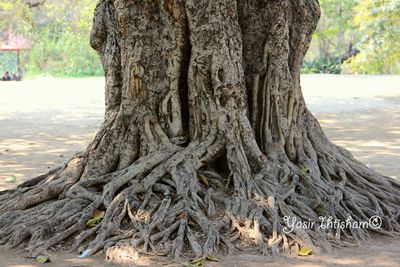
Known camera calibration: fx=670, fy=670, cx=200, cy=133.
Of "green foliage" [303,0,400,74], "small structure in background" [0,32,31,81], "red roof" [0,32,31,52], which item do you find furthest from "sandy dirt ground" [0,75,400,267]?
"red roof" [0,32,31,52]

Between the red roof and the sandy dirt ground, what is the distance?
14.6 meters

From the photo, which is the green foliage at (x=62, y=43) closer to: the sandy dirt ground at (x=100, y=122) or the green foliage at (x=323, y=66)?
the green foliage at (x=323, y=66)

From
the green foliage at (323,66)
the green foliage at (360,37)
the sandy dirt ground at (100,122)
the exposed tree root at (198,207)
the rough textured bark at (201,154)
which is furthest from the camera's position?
the green foliage at (323,66)

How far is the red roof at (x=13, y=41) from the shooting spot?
39.1 meters

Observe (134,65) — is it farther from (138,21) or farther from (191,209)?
(191,209)

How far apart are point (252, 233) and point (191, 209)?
1.61 feet

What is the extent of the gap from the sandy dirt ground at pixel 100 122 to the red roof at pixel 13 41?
1459 cm

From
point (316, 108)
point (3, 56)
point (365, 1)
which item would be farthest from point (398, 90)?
point (3, 56)

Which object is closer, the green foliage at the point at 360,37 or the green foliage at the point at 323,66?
the green foliage at the point at 360,37

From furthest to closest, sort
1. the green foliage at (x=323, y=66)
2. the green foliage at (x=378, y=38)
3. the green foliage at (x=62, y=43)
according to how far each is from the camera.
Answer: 1. the green foliage at (x=323, y=66)
2. the green foliage at (x=62, y=43)
3. the green foliage at (x=378, y=38)

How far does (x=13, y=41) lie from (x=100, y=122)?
92.1ft

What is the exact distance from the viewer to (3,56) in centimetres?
4394

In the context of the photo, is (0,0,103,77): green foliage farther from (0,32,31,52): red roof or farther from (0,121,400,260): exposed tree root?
(0,121,400,260): exposed tree root

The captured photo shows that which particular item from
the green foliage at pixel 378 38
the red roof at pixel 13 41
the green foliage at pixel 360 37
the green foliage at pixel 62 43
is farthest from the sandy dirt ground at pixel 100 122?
the red roof at pixel 13 41
